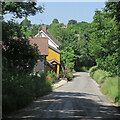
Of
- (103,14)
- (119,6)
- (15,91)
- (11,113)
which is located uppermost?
(103,14)

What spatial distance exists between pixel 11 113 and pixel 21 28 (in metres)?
5.89

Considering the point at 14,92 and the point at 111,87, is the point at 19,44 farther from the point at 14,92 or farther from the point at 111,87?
the point at 111,87

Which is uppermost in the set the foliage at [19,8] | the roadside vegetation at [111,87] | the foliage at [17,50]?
the foliage at [19,8]

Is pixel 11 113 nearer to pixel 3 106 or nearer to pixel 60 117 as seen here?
pixel 3 106

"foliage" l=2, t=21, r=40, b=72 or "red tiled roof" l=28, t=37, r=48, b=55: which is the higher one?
"red tiled roof" l=28, t=37, r=48, b=55

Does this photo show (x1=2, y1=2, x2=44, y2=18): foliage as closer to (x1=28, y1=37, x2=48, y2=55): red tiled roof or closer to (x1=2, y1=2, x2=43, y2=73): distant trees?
(x1=2, y1=2, x2=43, y2=73): distant trees

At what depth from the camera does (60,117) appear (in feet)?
31.8

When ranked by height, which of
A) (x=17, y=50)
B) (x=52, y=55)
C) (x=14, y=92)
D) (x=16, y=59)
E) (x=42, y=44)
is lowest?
(x=14, y=92)

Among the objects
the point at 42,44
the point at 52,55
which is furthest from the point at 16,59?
the point at 52,55

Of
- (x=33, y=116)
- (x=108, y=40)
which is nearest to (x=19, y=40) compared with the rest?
(x=33, y=116)

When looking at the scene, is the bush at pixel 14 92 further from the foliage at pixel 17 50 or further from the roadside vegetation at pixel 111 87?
the roadside vegetation at pixel 111 87

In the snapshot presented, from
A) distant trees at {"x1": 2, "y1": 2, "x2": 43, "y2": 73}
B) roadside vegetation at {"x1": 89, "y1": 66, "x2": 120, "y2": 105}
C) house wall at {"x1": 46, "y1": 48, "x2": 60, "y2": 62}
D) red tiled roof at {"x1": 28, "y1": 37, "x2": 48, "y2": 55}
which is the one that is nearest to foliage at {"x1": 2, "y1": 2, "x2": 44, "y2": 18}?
distant trees at {"x1": 2, "y1": 2, "x2": 43, "y2": 73}

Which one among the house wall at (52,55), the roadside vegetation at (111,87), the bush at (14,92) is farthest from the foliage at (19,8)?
the house wall at (52,55)

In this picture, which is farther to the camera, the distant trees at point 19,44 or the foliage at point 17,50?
the foliage at point 17,50
